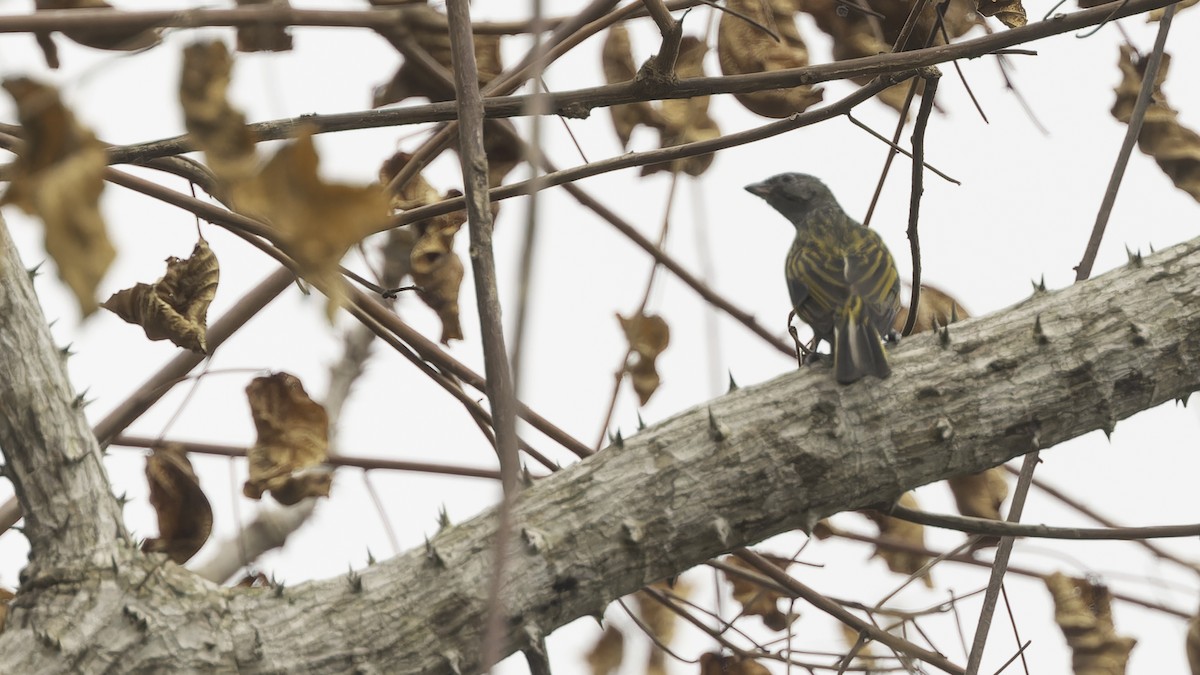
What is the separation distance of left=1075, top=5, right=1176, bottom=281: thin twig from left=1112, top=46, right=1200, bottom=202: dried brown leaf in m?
0.20

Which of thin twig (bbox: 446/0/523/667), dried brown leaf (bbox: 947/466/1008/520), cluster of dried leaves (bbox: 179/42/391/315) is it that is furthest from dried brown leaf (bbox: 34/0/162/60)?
dried brown leaf (bbox: 947/466/1008/520)

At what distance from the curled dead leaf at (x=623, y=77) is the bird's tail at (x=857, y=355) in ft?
Answer: 4.10

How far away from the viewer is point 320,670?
307cm

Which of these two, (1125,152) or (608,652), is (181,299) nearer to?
(608,652)

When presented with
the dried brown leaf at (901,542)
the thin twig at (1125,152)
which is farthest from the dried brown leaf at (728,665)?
the thin twig at (1125,152)

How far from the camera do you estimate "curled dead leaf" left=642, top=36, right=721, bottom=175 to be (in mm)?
4172

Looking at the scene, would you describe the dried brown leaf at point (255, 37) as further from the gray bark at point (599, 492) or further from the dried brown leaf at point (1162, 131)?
the dried brown leaf at point (1162, 131)

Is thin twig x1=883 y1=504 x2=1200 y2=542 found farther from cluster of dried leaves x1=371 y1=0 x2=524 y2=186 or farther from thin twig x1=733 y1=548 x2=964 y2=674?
cluster of dried leaves x1=371 y1=0 x2=524 y2=186

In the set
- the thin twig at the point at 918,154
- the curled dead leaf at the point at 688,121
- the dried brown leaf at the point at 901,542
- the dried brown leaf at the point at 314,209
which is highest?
the curled dead leaf at the point at 688,121

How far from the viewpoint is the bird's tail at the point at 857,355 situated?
131 inches

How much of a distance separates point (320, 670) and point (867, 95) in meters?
2.21

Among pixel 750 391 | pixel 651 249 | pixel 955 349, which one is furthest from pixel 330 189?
pixel 651 249

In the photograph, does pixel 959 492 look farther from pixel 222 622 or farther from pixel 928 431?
pixel 222 622

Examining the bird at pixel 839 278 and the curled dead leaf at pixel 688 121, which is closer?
the bird at pixel 839 278
